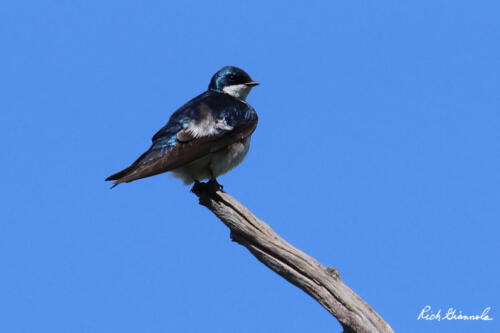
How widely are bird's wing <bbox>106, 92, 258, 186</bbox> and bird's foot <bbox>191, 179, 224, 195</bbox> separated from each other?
383 millimetres

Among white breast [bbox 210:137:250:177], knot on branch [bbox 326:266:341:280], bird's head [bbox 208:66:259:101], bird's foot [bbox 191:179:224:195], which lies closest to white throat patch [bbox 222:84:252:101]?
bird's head [bbox 208:66:259:101]

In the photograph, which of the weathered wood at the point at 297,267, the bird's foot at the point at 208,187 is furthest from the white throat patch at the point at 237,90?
the weathered wood at the point at 297,267

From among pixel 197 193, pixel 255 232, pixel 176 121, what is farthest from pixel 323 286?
pixel 176 121

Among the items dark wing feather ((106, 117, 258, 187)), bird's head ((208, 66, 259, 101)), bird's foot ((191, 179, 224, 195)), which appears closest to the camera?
dark wing feather ((106, 117, 258, 187))

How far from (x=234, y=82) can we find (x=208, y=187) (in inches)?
60.9

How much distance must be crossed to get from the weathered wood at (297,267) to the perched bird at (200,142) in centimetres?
36

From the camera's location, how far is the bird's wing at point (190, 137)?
262 inches

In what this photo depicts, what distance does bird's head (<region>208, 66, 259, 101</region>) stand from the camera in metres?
7.96

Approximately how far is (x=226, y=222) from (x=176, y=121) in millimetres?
1201

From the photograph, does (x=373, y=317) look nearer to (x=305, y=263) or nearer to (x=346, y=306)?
(x=346, y=306)

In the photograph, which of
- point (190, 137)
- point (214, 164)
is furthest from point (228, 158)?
point (190, 137)

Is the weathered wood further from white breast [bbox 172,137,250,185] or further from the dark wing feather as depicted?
the dark wing feather

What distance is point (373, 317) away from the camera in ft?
20.4

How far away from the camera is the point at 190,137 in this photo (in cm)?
689
